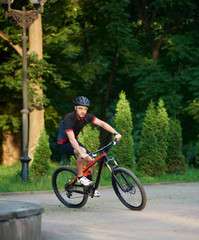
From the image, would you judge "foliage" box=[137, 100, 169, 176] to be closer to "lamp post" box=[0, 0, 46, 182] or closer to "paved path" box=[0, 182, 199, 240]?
"lamp post" box=[0, 0, 46, 182]

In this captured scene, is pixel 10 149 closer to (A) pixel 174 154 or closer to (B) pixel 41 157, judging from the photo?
(A) pixel 174 154

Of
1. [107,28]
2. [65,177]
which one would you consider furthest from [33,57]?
[65,177]

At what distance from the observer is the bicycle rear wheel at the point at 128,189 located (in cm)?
921

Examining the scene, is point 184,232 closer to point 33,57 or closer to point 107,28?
point 33,57

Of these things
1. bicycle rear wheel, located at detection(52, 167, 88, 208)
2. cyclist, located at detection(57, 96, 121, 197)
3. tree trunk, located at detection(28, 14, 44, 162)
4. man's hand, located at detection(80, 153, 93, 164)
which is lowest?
bicycle rear wheel, located at detection(52, 167, 88, 208)

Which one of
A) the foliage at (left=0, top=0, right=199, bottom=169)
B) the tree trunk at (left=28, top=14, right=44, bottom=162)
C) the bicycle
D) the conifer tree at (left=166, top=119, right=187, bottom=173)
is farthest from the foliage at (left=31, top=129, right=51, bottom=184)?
the foliage at (left=0, top=0, right=199, bottom=169)

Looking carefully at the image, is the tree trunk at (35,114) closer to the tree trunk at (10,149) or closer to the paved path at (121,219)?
→ the tree trunk at (10,149)

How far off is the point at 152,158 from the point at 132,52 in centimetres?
951

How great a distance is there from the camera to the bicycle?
9.30 meters

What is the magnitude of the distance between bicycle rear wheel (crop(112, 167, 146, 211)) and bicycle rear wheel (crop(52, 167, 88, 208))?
0.66 m

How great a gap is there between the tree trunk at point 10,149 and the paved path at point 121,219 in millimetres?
15942

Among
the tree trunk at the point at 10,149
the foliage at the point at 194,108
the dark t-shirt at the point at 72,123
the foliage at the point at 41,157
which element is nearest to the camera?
the dark t-shirt at the point at 72,123

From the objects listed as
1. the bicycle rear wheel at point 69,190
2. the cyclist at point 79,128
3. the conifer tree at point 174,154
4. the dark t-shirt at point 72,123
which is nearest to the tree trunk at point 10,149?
the conifer tree at point 174,154

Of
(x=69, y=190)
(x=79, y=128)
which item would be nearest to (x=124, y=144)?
(x=69, y=190)
